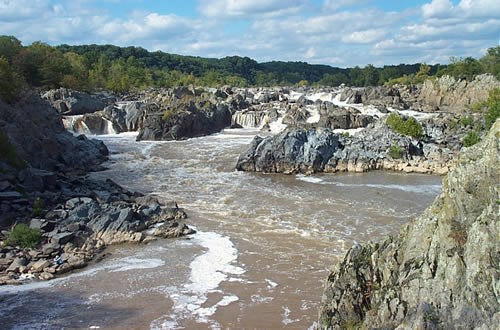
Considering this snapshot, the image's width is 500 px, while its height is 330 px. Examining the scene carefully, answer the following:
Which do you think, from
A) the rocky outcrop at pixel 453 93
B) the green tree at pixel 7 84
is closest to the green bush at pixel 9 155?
the green tree at pixel 7 84

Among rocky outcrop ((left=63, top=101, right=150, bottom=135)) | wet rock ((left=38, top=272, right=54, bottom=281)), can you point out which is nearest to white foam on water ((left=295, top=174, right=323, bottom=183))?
wet rock ((left=38, top=272, right=54, bottom=281))

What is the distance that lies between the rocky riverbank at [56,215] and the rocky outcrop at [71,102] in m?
24.9

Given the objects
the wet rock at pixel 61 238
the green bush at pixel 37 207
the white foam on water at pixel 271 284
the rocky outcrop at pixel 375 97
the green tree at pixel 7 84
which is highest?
the green tree at pixel 7 84

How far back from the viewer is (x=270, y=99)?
3004 inches

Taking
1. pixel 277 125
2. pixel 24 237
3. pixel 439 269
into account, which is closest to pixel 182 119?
pixel 277 125

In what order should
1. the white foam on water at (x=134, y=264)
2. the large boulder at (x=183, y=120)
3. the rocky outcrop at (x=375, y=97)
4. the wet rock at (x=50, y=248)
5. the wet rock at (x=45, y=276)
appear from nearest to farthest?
the wet rock at (x=45, y=276), the white foam on water at (x=134, y=264), the wet rock at (x=50, y=248), the large boulder at (x=183, y=120), the rocky outcrop at (x=375, y=97)

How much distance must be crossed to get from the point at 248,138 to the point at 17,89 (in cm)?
2217


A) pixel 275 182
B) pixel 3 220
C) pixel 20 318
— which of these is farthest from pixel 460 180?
pixel 275 182

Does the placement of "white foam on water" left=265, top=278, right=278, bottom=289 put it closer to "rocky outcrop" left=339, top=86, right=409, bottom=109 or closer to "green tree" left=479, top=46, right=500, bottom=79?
"rocky outcrop" left=339, top=86, right=409, bottom=109

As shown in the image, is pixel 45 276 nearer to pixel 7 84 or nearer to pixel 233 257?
pixel 233 257

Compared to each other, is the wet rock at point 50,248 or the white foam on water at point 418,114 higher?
the white foam on water at point 418,114

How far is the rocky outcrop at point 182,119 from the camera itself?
50.9 m

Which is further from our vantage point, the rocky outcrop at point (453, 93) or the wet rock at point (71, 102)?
the rocky outcrop at point (453, 93)

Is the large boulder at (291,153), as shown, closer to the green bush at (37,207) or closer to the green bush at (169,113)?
the green bush at (37,207)
